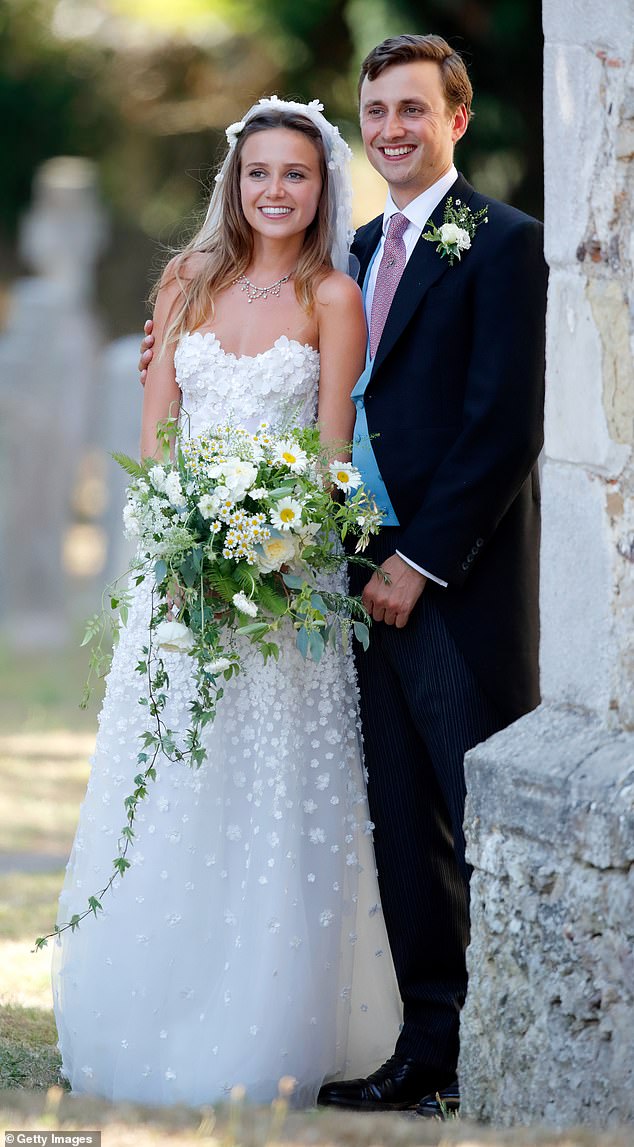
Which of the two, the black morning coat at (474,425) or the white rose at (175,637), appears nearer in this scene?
the white rose at (175,637)

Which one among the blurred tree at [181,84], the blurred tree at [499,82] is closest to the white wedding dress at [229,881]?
the blurred tree at [181,84]

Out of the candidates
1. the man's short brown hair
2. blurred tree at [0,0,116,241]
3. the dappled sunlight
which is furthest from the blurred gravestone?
the man's short brown hair

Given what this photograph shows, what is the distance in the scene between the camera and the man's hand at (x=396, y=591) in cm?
364

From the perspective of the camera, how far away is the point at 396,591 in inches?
144

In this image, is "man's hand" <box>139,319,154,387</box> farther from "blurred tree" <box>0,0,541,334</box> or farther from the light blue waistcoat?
"blurred tree" <box>0,0,541,334</box>

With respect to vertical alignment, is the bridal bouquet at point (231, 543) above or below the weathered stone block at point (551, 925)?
above

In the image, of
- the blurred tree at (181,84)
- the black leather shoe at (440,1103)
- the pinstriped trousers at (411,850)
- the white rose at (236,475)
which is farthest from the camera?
the blurred tree at (181,84)

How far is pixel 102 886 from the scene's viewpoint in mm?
3787

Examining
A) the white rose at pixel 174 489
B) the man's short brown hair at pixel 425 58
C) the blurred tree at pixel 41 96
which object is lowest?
the white rose at pixel 174 489

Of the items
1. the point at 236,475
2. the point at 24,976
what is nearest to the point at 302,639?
the point at 236,475

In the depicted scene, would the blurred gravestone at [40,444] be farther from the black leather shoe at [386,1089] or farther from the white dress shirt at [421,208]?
the black leather shoe at [386,1089]

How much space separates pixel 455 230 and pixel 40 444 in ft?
24.4

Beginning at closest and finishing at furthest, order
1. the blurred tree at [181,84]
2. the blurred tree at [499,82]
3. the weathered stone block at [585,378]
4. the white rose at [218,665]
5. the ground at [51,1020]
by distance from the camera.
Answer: the ground at [51,1020] < the weathered stone block at [585,378] < the white rose at [218,665] < the blurred tree at [499,82] < the blurred tree at [181,84]

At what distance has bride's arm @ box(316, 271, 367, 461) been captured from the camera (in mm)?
3711
